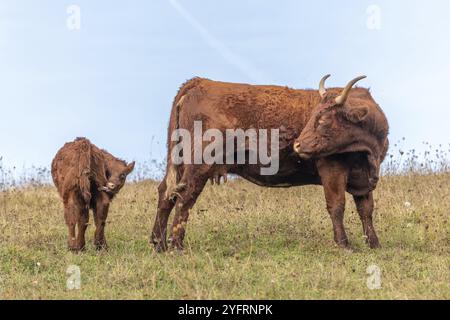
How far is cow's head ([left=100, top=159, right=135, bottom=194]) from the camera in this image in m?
11.2

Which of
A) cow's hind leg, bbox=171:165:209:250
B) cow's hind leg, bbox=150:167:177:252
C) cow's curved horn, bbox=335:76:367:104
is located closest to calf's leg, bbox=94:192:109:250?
cow's hind leg, bbox=150:167:177:252

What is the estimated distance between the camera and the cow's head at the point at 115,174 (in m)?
11.2

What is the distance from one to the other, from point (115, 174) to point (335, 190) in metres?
3.35

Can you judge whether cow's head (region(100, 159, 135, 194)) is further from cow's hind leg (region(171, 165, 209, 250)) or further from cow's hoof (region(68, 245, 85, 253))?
cow's hind leg (region(171, 165, 209, 250))

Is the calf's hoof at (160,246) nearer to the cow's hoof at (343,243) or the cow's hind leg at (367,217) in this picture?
the cow's hoof at (343,243)

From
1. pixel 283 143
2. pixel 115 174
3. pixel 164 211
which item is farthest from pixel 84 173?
pixel 283 143

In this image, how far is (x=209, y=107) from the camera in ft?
35.6

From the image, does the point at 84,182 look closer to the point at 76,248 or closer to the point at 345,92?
the point at 76,248

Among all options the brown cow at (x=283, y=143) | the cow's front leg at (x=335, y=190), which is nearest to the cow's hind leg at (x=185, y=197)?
the brown cow at (x=283, y=143)

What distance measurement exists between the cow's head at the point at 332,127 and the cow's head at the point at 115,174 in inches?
109

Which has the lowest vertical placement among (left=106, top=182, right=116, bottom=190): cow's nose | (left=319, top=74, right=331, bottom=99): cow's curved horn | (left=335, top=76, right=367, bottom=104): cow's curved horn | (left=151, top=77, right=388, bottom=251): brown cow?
(left=106, top=182, right=116, bottom=190): cow's nose

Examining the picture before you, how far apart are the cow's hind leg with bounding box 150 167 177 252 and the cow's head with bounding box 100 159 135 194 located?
2.38 ft
